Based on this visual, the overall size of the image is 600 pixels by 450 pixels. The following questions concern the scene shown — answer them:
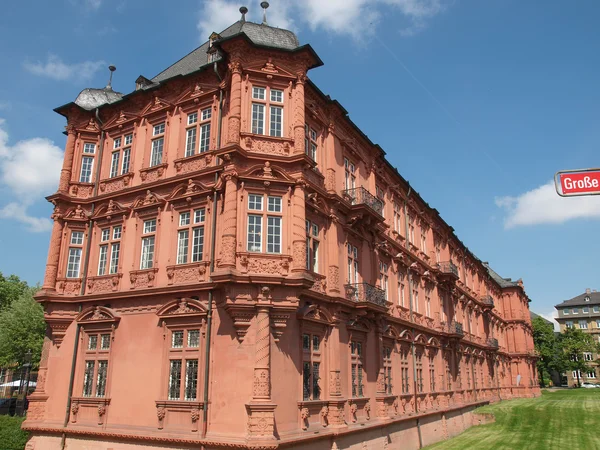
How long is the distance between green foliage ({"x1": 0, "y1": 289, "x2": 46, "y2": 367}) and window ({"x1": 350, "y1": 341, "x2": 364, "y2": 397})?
29685 mm

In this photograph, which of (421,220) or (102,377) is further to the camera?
(421,220)

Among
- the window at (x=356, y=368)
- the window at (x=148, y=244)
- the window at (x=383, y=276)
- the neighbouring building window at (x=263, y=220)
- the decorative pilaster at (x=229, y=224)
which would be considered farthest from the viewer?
the window at (x=383, y=276)

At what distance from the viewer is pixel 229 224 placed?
59.7ft

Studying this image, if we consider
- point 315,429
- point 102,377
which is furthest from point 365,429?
point 102,377

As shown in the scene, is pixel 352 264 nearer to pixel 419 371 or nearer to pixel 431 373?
pixel 419 371

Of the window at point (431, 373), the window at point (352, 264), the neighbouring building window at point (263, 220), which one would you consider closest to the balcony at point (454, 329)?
the window at point (431, 373)

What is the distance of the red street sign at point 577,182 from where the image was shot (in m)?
7.43

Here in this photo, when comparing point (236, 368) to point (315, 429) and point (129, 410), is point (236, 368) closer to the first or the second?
point (315, 429)

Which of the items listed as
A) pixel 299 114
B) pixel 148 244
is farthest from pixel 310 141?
pixel 148 244

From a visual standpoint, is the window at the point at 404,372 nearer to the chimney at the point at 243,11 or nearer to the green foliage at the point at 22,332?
the chimney at the point at 243,11

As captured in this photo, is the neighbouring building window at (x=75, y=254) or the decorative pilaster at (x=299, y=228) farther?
the neighbouring building window at (x=75, y=254)

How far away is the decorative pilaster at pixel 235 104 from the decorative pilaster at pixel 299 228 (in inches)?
122

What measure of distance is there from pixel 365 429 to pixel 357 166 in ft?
44.3

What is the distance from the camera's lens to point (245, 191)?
62.0 ft
